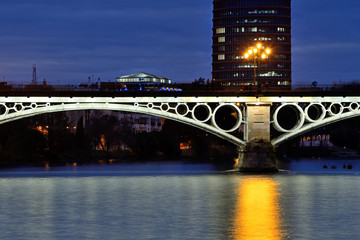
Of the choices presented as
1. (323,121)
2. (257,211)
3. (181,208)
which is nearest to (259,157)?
(323,121)

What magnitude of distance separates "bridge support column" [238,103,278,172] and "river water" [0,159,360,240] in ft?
6.38

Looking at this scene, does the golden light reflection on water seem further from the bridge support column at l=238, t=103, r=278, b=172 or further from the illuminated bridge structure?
the illuminated bridge structure

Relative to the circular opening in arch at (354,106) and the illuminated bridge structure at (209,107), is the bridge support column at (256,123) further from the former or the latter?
the circular opening in arch at (354,106)

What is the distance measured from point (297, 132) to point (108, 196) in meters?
28.5

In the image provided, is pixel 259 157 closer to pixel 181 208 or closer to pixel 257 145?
pixel 257 145

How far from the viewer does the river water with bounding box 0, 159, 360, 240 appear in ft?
148

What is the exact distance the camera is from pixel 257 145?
286 feet

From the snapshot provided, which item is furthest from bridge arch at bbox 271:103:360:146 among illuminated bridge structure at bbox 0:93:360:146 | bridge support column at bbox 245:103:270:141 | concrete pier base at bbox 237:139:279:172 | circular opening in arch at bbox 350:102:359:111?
circular opening in arch at bbox 350:102:359:111

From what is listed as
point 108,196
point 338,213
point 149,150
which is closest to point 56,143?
point 149,150

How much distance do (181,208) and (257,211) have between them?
5.63 m

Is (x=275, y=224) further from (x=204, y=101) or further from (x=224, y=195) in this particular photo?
(x=204, y=101)

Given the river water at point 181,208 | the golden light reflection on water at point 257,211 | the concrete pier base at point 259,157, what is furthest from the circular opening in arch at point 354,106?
the golden light reflection on water at point 257,211

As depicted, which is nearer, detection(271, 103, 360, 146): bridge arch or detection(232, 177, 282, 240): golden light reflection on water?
detection(232, 177, 282, 240): golden light reflection on water

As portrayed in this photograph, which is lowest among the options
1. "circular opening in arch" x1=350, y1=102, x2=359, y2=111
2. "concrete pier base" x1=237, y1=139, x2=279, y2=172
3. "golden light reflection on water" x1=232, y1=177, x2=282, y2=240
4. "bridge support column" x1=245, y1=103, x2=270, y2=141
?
"golden light reflection on water" x1=232, y1=177, x2=282, y2=240
